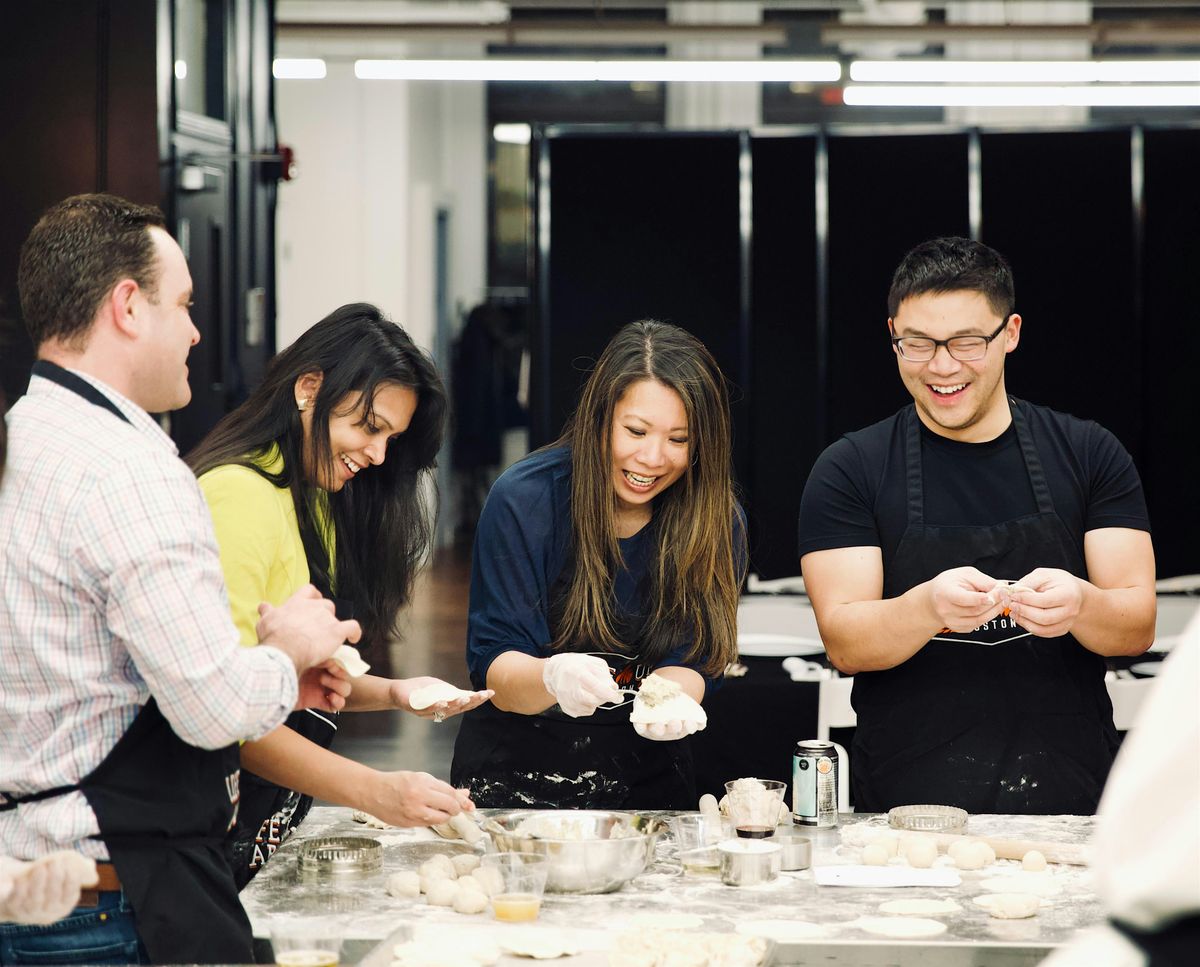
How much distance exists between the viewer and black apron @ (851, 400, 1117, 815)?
9.29 ft

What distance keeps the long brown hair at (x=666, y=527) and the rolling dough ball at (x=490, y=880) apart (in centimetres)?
71

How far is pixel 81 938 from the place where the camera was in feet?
5.99

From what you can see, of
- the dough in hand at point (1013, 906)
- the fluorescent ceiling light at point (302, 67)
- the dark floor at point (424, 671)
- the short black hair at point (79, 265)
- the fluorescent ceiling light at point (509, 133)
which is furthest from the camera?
the fluorescent ceiling light at point (509, 133)

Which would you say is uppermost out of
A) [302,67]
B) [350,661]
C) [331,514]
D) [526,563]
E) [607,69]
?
[302,67]

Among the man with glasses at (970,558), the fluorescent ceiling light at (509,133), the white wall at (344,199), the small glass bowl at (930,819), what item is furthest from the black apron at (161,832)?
the fluorescent ceiling light at (509,133)

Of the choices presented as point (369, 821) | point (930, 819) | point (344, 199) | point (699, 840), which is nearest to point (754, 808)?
point (699, 840)

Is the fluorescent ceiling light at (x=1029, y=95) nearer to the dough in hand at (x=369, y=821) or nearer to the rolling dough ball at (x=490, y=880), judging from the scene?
the dough in hand at (x=369, y=821)

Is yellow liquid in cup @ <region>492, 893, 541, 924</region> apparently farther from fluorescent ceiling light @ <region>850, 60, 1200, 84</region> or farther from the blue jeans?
fluorescent ceiling light @ <region>850, 60, 1200, 84</region>

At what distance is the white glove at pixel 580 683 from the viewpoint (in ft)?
8.39

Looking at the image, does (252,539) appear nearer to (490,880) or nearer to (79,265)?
(79,265)

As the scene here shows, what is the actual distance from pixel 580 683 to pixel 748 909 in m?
0.57

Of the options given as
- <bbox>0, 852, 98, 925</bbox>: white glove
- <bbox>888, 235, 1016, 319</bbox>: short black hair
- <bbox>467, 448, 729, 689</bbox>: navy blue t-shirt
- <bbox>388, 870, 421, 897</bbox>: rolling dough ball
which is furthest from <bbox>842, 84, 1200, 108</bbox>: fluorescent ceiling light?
<bbox>0, 852, 98, 925</bbox>: white glove

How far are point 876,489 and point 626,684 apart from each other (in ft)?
2.23

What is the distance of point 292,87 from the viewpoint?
10773mm
